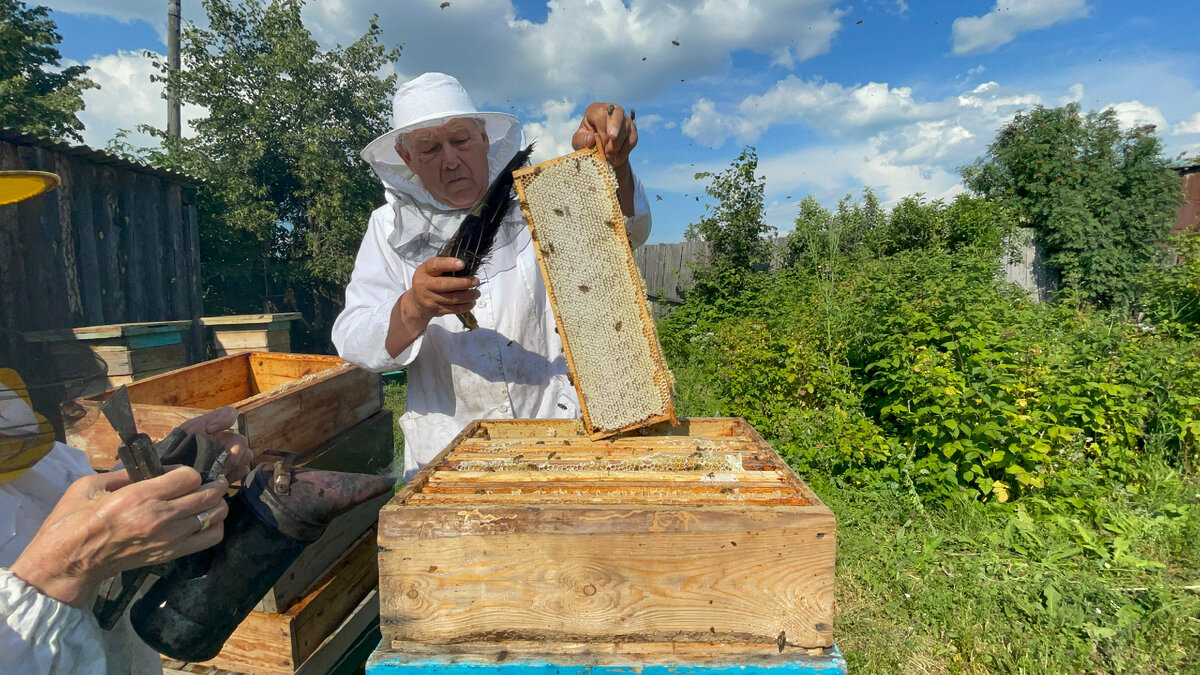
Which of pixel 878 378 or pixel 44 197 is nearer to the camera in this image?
pixel 44 197

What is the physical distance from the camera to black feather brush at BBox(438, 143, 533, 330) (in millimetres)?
1915

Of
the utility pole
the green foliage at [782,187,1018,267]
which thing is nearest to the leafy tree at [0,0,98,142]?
the utility pole

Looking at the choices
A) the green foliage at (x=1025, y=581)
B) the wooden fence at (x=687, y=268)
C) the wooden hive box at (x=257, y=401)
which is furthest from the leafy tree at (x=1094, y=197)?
the wooden hive box at (x=257, y=401)

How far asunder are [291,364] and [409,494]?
295cm

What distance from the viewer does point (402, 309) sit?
2047 millimetres

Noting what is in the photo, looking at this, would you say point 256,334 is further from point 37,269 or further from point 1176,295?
point 1176,295

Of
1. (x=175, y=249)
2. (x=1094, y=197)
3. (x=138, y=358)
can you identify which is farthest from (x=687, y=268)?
(x=138, y=358)

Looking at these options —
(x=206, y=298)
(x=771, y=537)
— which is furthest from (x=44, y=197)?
(x=206, y=298)

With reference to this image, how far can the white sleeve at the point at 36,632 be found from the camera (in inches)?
45.1

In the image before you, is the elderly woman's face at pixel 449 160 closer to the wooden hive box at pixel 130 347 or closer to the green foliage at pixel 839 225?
the wooden hive box at pixel 130 347

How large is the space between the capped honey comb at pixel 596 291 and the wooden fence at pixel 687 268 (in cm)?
1169

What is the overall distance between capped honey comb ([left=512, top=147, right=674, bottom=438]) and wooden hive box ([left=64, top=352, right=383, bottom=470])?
1.20 m

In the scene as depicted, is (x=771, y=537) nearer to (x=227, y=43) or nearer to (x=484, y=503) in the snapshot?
(x=484, y=503)

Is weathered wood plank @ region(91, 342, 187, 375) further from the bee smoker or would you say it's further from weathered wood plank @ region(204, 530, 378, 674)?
the bee smoker
